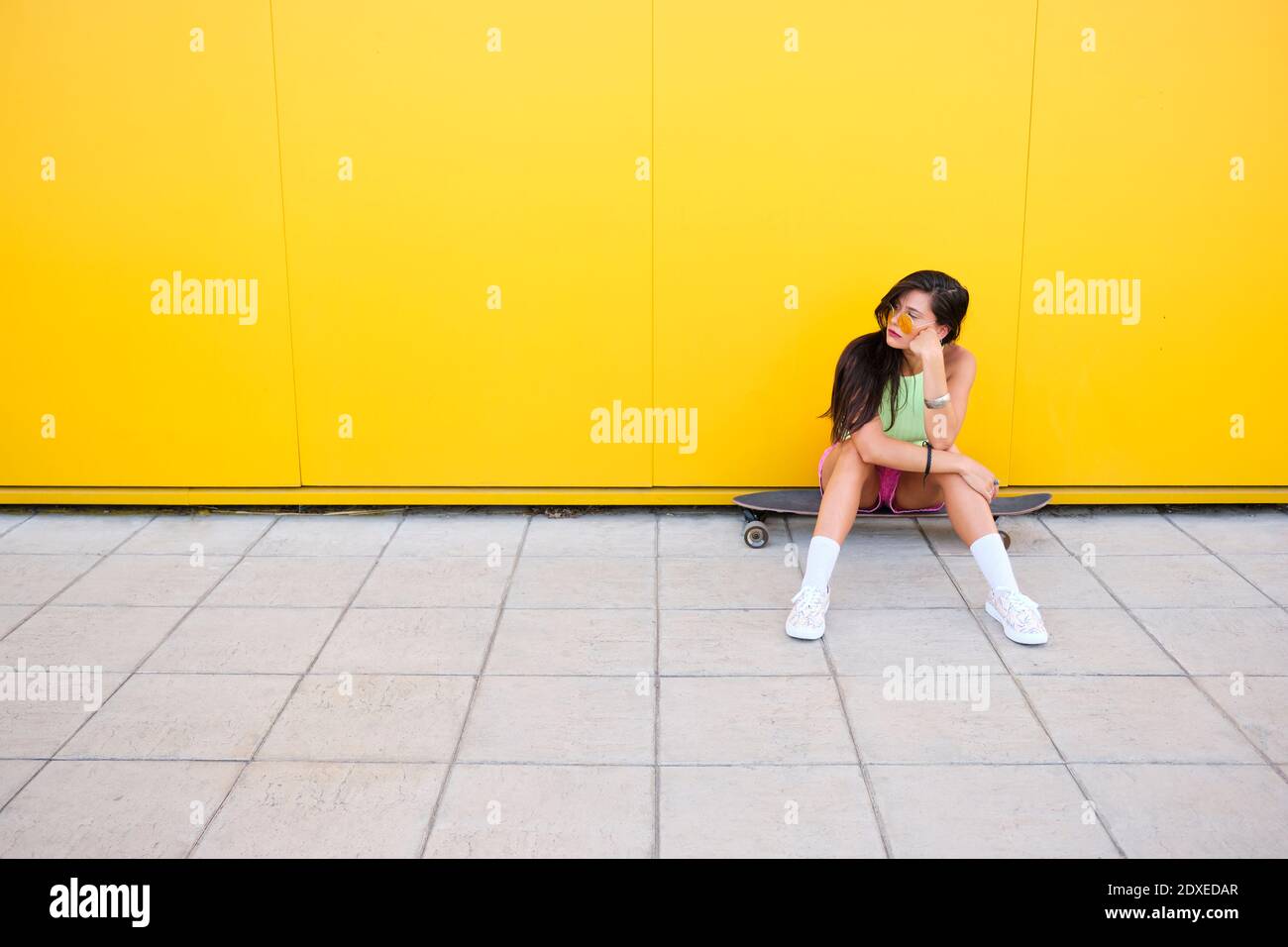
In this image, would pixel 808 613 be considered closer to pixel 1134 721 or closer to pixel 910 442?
pixel 910 442

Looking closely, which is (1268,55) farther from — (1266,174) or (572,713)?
(572,713)

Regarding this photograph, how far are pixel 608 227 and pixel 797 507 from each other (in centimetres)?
122

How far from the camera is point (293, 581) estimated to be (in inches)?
160

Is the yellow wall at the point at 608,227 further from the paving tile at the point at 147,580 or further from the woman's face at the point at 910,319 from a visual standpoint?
the woman's face at the point at 910,319

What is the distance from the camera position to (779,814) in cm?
269

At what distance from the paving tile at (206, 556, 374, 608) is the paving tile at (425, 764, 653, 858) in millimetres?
1245

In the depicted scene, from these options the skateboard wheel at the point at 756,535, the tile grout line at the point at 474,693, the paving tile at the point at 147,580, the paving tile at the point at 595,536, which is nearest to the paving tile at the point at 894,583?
the skateboard wheel at the point at 756,535

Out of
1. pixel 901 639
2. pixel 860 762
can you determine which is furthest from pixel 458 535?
pixel 860 762

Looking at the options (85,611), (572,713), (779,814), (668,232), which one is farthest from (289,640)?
(668,232)

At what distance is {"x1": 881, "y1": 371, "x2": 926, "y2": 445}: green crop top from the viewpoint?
3967mm

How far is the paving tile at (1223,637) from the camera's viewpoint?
3.41 metres

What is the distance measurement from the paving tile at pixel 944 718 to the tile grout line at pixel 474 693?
99cm

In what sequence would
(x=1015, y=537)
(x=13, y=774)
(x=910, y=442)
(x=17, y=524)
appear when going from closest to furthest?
(x=13, y=774) → (x=910, y=442) → (x=1015, y=537) → (x=17, y=524)
